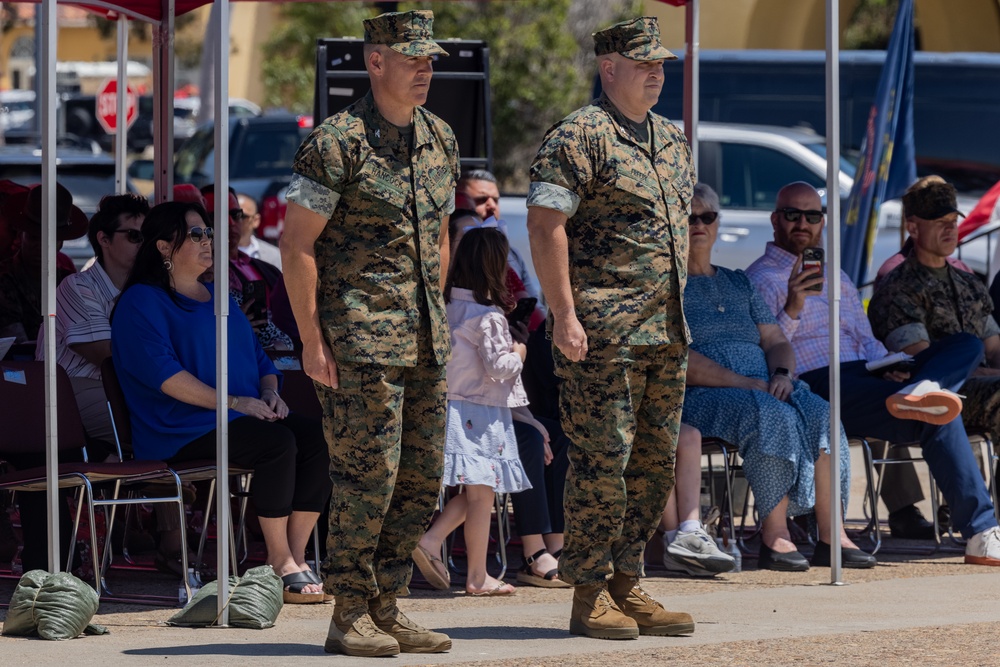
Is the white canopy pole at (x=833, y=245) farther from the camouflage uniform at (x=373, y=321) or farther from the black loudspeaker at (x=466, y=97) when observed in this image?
the black loudspeaker at (x=466, y=97)

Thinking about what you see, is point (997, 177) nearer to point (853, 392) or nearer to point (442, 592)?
point (853, 392)

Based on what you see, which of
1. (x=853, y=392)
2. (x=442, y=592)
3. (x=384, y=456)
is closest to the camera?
(x=384, y=456)

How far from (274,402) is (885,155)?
16.0 ft

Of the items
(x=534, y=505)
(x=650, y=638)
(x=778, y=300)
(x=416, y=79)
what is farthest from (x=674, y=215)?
(x=778, y=300)

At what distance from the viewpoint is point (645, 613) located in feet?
18.5

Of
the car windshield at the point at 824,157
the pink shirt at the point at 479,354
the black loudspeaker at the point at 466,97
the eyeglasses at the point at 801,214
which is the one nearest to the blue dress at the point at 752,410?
the eyeglasses at the point at 801,214

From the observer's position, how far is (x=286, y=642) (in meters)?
5.55

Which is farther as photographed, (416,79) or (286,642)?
(286,642)

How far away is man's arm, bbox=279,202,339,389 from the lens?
16.5 ft

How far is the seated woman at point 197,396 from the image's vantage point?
6.41m

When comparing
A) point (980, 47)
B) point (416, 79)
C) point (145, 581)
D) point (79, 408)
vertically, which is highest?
point (980, 47)

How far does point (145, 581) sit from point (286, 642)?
163 cm

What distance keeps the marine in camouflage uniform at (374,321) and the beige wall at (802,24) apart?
16276mm

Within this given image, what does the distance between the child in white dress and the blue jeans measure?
159 cm
